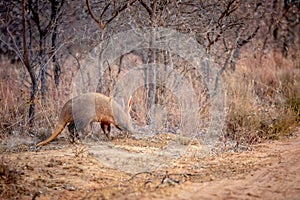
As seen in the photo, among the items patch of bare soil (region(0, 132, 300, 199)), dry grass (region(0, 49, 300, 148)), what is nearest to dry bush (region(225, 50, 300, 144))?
dry grass (region(0, 49, 300, 148))

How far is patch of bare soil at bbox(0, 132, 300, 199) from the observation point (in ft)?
13.3

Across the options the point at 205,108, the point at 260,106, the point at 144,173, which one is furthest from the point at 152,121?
the point at 144,173

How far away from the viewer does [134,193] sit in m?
3.96

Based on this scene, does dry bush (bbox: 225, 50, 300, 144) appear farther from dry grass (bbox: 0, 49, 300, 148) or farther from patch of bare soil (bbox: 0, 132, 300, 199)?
patch of bare soil (bbox: 0, 132, 300, 199)

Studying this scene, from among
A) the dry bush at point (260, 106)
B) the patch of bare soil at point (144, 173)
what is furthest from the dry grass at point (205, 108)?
the patch of bare soil at point (144, 173)

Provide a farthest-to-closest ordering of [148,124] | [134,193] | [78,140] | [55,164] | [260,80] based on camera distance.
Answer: [260,80] → [148,124] → [78,140] → [55,164] → [134,193]

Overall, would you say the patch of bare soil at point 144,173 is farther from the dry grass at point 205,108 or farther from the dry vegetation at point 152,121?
the dry grass at point 205,108

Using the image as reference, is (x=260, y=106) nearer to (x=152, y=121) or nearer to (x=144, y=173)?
(x=152, y=121)

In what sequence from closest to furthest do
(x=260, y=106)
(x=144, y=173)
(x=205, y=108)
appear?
(x=144, y=173), (x=205, y=108), (x=260, y=106)

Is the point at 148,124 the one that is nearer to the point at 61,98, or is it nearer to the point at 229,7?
the point at 61,98

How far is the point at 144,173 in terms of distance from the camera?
4.61 meters

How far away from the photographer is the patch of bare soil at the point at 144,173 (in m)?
4.04

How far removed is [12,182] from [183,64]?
13.1 ft

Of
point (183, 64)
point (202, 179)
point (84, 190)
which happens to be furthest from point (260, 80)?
point (84, 190)
